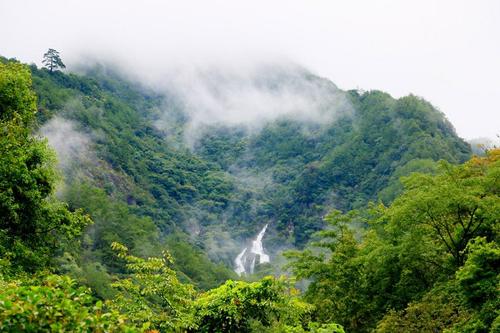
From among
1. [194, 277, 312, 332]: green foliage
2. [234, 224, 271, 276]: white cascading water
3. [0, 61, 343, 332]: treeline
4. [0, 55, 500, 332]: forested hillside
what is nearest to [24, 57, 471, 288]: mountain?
[0, 55, 500, 332]: forested hillside

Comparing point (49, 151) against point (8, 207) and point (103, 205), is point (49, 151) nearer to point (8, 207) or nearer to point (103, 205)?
point (8, 207)

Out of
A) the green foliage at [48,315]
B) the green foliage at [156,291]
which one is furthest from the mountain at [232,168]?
the green foliage at [48,315]

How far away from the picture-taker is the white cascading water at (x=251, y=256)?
455 feet

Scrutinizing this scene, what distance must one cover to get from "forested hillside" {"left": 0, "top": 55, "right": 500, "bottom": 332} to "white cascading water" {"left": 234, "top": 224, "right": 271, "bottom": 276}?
227 centimetres

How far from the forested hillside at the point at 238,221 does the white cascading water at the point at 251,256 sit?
2.27 m

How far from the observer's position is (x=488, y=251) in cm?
1467

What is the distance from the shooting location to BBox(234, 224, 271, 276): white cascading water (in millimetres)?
138613

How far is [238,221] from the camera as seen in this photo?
16625 cm

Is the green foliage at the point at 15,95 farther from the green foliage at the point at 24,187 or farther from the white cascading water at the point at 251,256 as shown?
the white cascading water at the point at 251,256

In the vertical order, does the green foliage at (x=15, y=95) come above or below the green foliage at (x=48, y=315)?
above

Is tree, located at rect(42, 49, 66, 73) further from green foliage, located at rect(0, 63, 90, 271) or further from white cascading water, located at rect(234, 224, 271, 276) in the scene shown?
green foliage, located at rect(0, 63, 90, 271)

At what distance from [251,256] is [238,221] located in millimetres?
21806

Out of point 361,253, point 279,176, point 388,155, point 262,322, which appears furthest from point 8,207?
point 279,176

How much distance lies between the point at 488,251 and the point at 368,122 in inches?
6007
